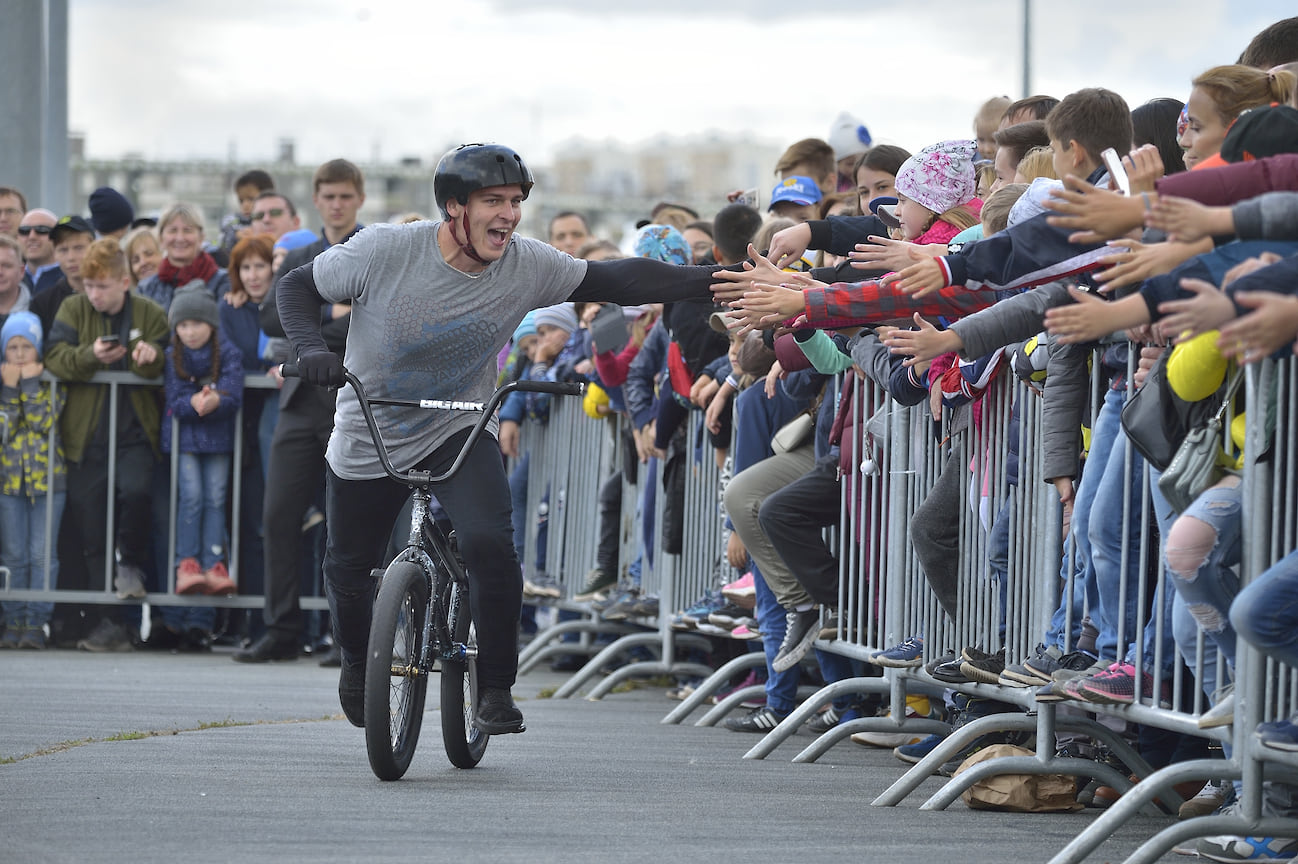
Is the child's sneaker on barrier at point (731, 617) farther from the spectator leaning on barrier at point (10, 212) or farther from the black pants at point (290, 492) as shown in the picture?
the spectator leaning on barrier at point (10, 212)

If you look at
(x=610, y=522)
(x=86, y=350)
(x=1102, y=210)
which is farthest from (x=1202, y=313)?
(x=86, y=350)

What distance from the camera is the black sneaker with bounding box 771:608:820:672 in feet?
28.7

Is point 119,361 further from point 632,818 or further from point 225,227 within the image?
point 632,818

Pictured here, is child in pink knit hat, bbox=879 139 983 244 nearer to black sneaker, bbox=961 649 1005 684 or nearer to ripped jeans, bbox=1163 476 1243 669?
black sneaker, bbox=961 649 1005 684

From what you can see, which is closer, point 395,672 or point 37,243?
point 395,672

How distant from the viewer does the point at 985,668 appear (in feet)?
22.5

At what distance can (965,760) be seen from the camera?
7.09 metres

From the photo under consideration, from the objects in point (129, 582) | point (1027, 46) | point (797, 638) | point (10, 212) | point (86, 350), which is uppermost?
point (1027, 46)

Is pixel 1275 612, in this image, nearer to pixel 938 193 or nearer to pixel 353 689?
pixel 938 193

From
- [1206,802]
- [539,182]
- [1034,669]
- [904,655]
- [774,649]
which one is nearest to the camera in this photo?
[1206,802]

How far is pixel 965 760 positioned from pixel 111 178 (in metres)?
133

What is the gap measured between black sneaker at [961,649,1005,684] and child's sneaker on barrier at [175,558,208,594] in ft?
23.9

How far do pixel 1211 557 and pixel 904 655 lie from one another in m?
2.48

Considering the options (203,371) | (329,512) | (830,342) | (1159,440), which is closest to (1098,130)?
(1159,440)
